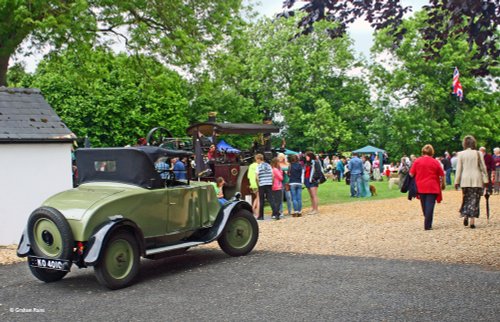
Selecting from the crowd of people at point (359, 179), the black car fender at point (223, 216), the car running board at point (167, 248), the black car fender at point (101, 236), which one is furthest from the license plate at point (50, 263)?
the black car fender at point (223, 216)

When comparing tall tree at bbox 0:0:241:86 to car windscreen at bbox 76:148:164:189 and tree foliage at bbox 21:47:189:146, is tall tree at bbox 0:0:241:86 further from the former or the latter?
tree foliage at bbox 21:47:189:146

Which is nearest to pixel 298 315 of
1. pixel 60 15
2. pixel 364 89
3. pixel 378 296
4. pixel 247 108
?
pixel 378 296

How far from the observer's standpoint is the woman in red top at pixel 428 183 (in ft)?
40.2

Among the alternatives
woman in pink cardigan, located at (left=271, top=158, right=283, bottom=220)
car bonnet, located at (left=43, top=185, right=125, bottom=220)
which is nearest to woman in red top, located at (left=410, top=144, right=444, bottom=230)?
A: woman in pink cardigan, located at (left=271, top=158, right=283, bottom=220)

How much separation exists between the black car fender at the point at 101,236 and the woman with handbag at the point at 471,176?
7162mm

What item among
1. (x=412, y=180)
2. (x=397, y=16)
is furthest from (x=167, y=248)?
(x=412, y=180)

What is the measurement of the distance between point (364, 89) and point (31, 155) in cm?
4679

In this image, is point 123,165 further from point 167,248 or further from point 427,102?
point 427,102

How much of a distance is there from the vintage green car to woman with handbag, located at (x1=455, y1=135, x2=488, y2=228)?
4743mm

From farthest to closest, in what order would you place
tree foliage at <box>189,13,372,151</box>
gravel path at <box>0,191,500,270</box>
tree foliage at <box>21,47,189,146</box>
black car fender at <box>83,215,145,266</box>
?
tree foliage at <box>189,13,372,151</box> → tree foliage at <box>21,47,189,146</box> → gravel path at <box>0,191,500,270</box> → black car fender at <box>83,215,145,266</box>

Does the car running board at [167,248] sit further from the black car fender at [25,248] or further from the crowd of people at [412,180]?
the crowd of people at [412,180]

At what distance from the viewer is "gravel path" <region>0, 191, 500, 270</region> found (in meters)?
9.65

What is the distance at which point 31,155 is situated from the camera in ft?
42.2

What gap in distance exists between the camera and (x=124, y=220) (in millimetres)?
7844
